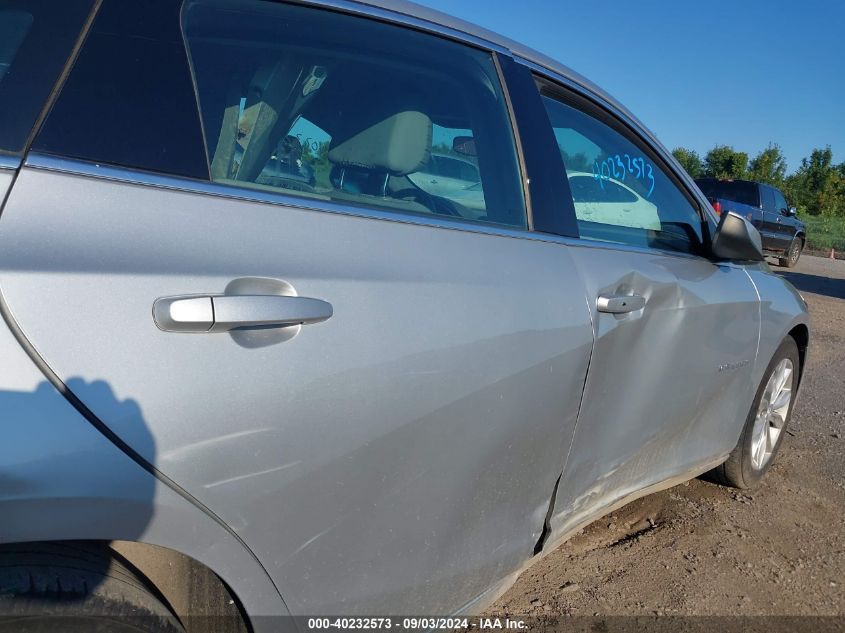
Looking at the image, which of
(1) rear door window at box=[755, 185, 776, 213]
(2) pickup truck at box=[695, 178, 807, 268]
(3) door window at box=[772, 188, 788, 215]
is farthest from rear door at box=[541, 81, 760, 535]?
(3) door window at box=[772, 188, 788, 215]

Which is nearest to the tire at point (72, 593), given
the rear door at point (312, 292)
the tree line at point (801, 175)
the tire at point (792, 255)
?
the rear door at point (312, 292)

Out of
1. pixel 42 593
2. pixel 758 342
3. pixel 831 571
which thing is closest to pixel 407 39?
pixel 42 593

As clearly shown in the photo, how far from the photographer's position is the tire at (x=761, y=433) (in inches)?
129

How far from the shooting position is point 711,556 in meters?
2.88

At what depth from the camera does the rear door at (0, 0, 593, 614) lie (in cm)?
118

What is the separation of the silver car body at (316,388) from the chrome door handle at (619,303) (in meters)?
0.03

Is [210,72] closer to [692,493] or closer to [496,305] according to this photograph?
[496,305]

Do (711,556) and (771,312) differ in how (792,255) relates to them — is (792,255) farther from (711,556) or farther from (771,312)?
(711,556)

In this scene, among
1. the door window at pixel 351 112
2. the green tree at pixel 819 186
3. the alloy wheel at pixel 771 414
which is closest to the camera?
the door window at pixel 351 112

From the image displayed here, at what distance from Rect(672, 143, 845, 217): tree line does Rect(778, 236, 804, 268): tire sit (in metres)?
21.2

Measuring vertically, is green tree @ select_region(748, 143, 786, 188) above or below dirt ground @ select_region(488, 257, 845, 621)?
above

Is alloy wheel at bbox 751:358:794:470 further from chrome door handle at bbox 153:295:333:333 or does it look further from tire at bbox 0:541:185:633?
tire at bbox 0:541:185:633

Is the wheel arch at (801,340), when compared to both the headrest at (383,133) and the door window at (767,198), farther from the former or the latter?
the door window at (767,198)

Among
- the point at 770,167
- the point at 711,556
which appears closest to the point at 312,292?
the point at 711,556
